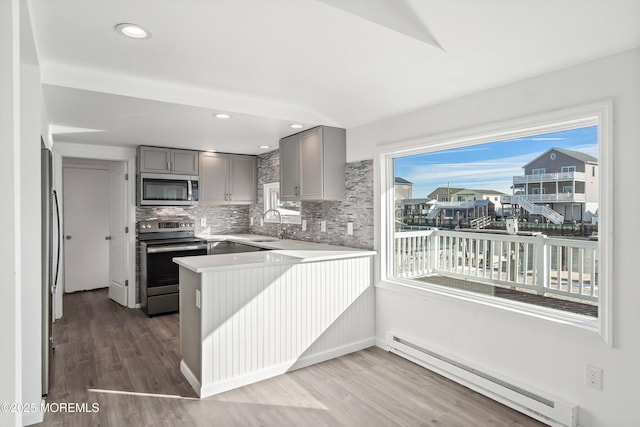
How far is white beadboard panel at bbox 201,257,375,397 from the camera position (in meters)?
2.64

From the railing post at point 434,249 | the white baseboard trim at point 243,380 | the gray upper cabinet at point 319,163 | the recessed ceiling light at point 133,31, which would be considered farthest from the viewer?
the gray upper cabinet at point 319,163

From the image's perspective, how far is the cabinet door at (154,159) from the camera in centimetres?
462

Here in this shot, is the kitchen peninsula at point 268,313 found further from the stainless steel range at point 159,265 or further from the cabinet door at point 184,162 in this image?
the cabinet door at point 184,162

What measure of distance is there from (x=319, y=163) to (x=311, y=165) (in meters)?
0.13

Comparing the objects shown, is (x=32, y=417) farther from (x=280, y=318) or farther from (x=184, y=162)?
(x=184, y=162)

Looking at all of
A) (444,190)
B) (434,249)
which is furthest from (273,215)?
(444,190)

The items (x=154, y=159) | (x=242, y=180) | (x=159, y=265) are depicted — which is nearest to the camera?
(x=159, y=265)

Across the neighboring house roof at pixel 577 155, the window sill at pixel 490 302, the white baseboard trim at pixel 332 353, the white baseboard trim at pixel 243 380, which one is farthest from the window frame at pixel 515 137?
the white baseboard trim at pixel 243 380

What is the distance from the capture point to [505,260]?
268 centimetres

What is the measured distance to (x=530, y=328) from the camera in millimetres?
2416

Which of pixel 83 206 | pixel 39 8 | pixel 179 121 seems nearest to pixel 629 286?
pixel 39 8

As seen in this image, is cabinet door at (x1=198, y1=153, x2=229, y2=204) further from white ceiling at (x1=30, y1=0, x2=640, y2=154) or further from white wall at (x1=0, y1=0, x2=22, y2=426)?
white wall at (x1=0, y1=0, x2=22, y2=426)

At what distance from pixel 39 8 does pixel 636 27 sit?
Result: 281 centimetres

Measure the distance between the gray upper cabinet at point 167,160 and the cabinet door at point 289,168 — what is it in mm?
1411
